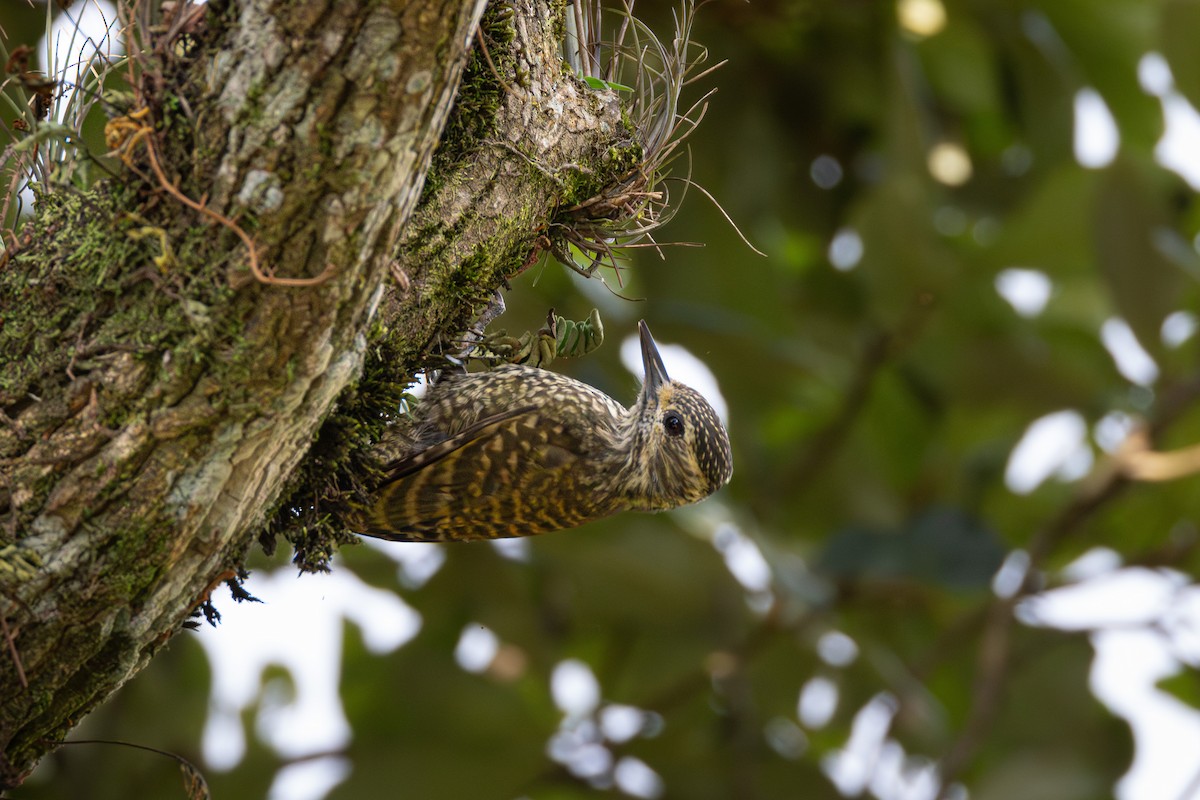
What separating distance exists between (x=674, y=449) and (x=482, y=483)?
29.2 inches

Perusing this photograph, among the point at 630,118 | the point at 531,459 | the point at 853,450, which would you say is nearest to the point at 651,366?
the point at 531,459

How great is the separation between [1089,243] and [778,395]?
6.22 feet

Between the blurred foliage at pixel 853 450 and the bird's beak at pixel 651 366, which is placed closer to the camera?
the bird's beak at pixel 651 366

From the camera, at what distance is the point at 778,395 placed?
6727 millimetres

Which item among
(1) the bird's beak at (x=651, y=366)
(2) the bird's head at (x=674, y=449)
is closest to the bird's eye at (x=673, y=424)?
(2) the bird's head at (x=674, y=449)

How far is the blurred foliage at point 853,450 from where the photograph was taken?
6.43 metres

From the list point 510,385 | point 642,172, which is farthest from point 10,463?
point 510,385

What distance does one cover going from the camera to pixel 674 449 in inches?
160

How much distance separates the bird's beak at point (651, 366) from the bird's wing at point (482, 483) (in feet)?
1.62

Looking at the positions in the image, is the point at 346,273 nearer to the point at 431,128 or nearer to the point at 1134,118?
the point at 431,128

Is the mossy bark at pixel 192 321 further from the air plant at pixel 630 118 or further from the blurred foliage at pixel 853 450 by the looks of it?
the blurred foliage at pixel 853 450

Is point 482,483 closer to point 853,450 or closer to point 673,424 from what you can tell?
point 673,424

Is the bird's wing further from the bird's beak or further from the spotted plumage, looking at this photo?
the bird's beak

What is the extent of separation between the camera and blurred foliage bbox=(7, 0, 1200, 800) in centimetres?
643
